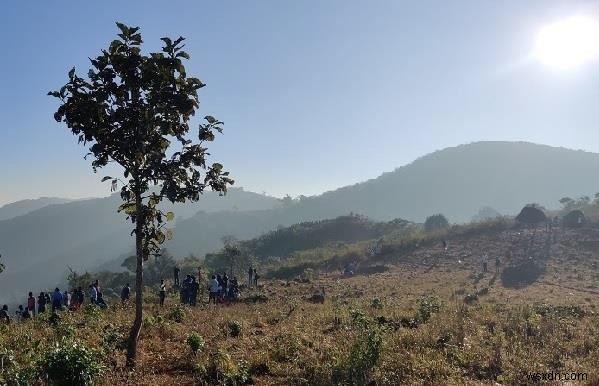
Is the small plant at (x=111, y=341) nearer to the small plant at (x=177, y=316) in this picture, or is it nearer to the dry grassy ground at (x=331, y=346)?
the dry grassy ground at (x=331, y=346)

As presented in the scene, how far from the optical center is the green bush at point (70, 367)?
276 inches

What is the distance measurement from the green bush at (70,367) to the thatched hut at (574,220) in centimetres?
5018

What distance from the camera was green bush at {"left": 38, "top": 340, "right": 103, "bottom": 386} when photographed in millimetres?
7016

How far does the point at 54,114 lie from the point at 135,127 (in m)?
1.30

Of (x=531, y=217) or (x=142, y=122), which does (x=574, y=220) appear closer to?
(x=531, y=217)

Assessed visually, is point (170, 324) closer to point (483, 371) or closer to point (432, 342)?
point (432, 342)

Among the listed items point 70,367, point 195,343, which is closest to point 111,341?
point 195,343

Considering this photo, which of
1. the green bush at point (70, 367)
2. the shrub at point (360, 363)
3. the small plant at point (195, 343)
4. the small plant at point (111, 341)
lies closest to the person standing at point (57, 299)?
the small plant at point (111, 341)

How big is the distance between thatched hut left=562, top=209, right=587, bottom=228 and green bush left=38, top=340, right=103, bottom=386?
165ft

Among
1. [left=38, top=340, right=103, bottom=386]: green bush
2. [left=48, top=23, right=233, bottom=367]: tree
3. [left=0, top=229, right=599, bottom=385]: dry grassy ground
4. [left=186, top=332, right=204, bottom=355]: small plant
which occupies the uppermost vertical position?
[left=48, top=23, right=233, bottom=367]: tree

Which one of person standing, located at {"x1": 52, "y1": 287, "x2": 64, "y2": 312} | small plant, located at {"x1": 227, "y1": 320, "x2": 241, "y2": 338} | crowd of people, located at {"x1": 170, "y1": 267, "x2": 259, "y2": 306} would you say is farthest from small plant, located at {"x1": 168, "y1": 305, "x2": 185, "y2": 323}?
person standing, located at {"x1": 52, "y1": 287, "x2": 64, "y2": 312}

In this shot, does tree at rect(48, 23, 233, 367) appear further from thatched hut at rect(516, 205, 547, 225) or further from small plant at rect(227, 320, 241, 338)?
thatched hut at rect(516, 205, 547, 225)

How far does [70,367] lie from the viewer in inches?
275

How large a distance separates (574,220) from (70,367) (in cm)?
5153
